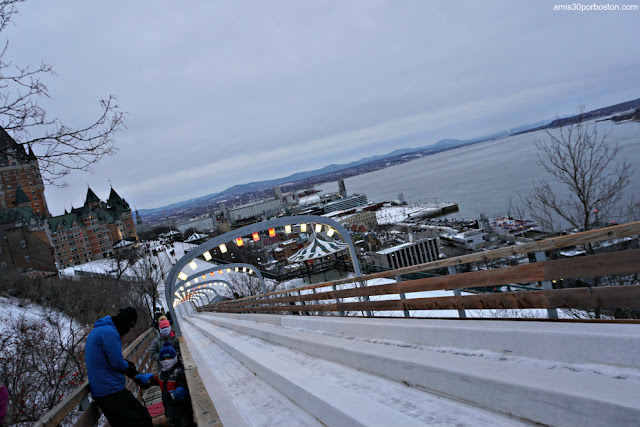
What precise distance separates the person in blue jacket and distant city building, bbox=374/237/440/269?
40.7m

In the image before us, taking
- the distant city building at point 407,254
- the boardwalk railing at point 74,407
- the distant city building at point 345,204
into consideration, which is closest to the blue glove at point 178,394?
the boardwalk railing at point 74,407

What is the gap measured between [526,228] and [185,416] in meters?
59.7

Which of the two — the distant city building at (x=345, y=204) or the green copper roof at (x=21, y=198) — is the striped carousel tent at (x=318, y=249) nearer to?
the green copper roof at (x=21, y=198)

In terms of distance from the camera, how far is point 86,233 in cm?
10838

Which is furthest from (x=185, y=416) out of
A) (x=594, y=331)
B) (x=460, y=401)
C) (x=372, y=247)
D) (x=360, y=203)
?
(x=360, y=203)

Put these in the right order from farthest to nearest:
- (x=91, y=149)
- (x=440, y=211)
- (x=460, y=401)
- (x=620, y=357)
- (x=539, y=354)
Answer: (x=440, y=211) → (x=91, y=149) → (x=539, y=354) → (x=460, y=401) → (x=620, y=357)

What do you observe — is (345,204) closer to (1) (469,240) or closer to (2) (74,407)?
(1) (469,240)

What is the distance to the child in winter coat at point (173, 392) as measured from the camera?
14.8 ft

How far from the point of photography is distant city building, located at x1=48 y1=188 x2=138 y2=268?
10294cm

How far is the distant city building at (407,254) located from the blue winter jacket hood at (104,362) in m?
40.8

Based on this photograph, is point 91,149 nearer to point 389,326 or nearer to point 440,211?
point 389,326

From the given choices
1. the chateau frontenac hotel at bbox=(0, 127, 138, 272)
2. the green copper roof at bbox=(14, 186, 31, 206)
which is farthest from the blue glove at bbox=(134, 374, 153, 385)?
the green copper roof at bbox=(14, 186, 31, 206)

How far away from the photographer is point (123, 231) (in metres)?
129

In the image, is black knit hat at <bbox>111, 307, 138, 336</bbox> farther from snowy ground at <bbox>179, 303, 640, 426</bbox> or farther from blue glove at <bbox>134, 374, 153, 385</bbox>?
snowy ground at <bbox>179, 303, 640, 426</bbox>
